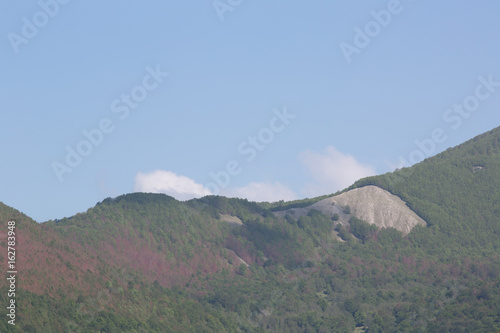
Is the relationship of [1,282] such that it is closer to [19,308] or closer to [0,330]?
[19,308]

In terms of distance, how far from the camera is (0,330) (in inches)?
6949

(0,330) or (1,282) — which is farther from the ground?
(1,282)

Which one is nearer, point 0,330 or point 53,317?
point 0,330

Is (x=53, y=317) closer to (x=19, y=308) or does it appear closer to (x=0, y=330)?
(x=19, y=308)

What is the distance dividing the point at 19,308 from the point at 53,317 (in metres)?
10.3

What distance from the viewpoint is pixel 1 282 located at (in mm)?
197750

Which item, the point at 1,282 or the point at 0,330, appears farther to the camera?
the point at 1,282

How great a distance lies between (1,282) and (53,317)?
43.4 ft

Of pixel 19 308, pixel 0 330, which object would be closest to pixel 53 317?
pixel 19 308

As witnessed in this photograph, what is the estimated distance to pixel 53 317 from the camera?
199 meters

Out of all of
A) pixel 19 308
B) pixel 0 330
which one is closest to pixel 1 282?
pixel 19 308

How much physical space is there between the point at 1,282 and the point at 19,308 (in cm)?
967
